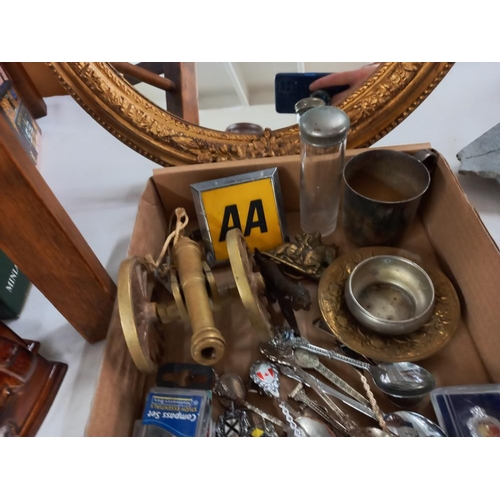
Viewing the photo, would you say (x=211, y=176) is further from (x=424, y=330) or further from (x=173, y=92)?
(x=424, y=330)

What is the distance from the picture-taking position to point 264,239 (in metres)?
0.58

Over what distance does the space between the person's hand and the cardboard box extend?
117mm

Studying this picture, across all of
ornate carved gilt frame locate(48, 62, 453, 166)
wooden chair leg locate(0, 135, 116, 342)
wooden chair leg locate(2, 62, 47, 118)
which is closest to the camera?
wooden chair leg locate(0, 135, 116, 342)

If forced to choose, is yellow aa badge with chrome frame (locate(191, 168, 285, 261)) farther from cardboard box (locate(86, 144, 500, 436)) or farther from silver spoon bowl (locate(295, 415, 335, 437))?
silver spoon bowl (locate(295, 415, 335, 437))

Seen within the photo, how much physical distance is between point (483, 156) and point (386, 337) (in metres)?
0.35

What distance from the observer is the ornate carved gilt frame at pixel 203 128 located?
59 centimetres

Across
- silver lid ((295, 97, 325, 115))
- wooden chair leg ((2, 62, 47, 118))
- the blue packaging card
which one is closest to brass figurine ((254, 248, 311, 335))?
the blue packaging card

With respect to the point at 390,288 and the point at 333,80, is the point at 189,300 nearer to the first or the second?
the point at 390,288

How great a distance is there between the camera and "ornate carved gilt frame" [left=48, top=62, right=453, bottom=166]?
59 centimetres

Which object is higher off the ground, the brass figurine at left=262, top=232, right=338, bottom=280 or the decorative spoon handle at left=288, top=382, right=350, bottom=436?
the brass figurine at left=262, top=232, right=338, bottom=280

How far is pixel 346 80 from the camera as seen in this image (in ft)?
2.10

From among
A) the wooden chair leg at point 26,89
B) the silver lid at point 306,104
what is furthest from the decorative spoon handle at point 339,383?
the wooden chair leg at point 26,89

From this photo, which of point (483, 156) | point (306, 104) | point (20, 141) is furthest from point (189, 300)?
point (483, 156)

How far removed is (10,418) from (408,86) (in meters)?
0.65
